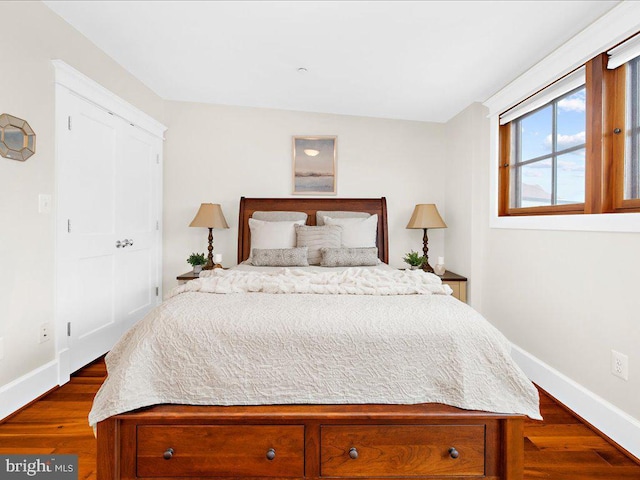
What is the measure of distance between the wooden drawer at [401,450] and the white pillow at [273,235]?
2.12 metres

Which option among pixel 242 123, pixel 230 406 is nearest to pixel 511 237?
pixel 230 406

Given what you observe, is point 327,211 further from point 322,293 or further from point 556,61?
point 556,61

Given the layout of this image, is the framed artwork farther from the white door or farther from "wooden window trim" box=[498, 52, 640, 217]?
"wooden window trim" box=[498, 52, 640, 217]

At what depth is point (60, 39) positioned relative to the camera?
8.06ft

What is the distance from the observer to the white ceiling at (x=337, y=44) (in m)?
2.13

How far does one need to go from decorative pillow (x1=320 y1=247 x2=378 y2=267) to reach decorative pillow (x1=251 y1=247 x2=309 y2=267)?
0.62 feet

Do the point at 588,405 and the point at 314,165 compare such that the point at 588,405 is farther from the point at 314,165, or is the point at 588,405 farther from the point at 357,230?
the point at 314,165

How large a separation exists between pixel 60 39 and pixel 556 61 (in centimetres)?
332

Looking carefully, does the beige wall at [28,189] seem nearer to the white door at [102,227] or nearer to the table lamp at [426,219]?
the white door at [102,227]

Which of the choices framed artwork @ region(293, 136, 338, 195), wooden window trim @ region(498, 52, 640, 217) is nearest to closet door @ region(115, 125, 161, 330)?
framed artwork @ region(293, 136, 338, 195)

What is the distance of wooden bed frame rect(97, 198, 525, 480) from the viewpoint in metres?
1.47

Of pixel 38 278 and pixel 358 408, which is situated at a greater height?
pixel 38 278

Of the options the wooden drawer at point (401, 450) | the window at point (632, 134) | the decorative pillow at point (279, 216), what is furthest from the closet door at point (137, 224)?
the window at point (632, 134)

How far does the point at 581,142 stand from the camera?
2.29 m
